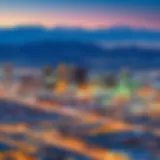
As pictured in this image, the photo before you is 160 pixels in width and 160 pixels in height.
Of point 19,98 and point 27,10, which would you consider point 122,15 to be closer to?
point 27,10

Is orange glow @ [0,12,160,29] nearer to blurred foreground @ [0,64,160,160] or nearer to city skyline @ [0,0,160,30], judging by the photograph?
city skyline @ [0,0,160,30]

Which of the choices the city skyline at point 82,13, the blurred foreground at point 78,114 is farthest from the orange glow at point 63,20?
the blurred foreground at point 78,114

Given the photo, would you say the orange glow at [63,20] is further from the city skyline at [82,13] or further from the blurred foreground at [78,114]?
the blurred foreground at [78,114]

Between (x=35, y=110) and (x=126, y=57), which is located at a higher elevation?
(x=126, y=57)

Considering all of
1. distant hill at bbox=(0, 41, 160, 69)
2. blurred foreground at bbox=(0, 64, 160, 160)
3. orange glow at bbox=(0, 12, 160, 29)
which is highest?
orange glow at bbox=(0, 12, 160, 29)

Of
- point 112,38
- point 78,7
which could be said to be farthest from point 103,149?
point 78,7

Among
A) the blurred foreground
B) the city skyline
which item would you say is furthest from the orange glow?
the blurred foreground
